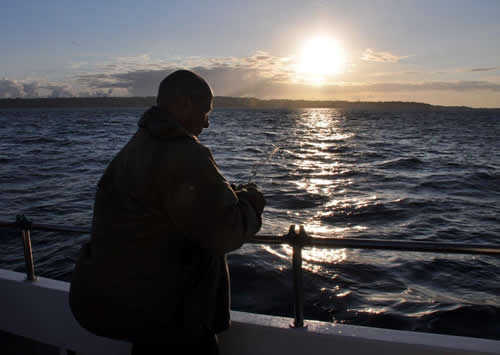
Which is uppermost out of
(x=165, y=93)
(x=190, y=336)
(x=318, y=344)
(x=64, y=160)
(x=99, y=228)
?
(x=165, y=93)

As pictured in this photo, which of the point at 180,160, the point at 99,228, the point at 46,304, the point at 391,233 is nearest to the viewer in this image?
the point at 180,160

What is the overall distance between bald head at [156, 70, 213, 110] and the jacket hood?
0.21 ft

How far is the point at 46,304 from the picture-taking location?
237 cm

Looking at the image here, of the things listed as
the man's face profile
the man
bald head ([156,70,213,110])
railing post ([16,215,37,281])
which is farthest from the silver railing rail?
bald head ([156,70,213,110])

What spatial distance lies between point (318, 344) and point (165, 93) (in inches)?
52.5

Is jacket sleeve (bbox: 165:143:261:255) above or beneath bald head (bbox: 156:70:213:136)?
beneath

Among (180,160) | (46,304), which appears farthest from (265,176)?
(180,160)

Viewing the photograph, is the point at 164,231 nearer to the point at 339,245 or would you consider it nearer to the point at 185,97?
the point at 185,97

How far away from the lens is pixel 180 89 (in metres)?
1.49

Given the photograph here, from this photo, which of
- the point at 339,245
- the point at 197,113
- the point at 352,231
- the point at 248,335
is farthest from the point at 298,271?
the point at 352,231

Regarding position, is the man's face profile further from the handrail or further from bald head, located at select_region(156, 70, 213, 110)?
the handrail

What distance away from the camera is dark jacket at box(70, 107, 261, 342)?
1343mm

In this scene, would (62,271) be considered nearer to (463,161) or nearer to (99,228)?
(99,228)

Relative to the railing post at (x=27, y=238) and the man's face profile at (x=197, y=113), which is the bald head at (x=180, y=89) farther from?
the railing post at (x=27, y=238)
